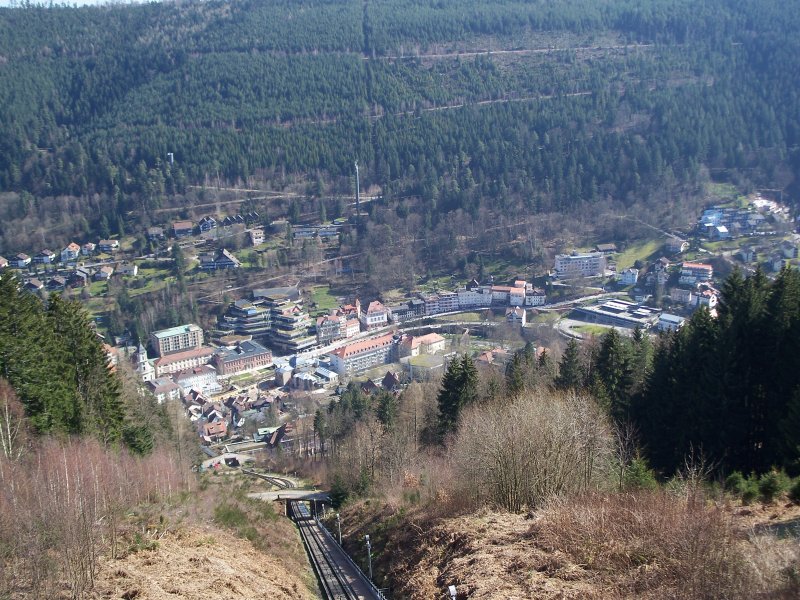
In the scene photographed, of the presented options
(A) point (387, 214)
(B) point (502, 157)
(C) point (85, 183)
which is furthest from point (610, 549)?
(C) point (85, 183)

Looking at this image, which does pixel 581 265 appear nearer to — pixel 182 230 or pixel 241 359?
pixel 241 359

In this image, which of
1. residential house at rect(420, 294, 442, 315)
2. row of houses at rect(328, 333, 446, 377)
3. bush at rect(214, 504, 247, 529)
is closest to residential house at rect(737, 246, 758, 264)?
residential house at rect(420, 294, 442, 315)

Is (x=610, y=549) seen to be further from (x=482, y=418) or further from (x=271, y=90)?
(x=271, y=90)

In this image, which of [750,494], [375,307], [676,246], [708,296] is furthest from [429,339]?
[750,494]

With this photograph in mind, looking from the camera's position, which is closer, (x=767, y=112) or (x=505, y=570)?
Answer: (x=505, y=570)

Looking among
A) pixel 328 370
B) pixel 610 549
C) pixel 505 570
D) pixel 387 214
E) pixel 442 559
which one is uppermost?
pixel 610 549
